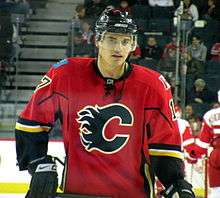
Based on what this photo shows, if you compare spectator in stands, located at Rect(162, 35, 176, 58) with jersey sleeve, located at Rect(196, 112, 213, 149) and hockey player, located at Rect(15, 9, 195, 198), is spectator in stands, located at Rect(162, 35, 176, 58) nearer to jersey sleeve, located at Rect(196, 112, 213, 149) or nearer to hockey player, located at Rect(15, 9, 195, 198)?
jersey sleeve, located at Rect(196, 112, 213, 149)

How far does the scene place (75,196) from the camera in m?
1.61

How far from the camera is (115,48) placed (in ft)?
5.70

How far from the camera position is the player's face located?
1.74m

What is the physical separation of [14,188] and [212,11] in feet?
9.37

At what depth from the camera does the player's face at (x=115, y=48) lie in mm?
1740

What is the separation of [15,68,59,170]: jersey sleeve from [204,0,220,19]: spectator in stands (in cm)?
444

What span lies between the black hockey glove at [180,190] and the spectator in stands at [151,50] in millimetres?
3306

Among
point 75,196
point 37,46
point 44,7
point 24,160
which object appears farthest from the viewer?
point 44,7

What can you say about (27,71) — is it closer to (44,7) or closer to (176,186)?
(44,7)

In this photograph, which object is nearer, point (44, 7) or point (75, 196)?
point (75, 196)

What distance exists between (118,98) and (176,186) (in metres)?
0.29

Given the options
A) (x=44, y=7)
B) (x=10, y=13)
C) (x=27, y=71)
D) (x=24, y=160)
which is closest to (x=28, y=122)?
(x=24, y=160)

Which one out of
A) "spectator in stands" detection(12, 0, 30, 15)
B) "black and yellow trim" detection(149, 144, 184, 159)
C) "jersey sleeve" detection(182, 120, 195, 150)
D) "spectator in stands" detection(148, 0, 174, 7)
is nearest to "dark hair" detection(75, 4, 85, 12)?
"spectator in stands" detection(12, 0, 30, 15)

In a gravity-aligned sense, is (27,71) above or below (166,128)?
below
